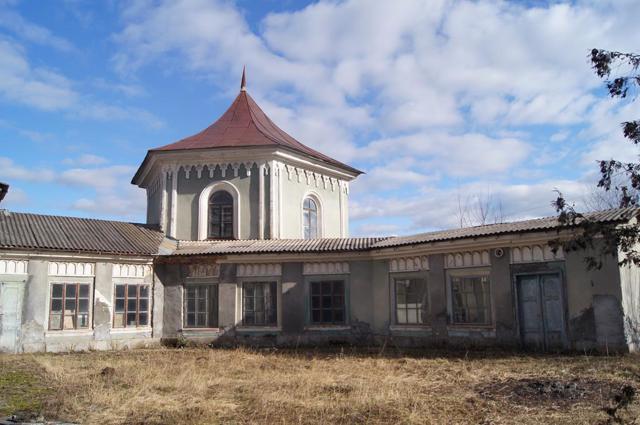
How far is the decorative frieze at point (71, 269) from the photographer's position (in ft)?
55.7

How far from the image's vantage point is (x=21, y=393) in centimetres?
976

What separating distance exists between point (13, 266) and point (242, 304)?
6.97 metres

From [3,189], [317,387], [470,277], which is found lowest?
[317,387]

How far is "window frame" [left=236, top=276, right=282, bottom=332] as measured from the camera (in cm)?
1841

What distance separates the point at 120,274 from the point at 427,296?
9.91 metres

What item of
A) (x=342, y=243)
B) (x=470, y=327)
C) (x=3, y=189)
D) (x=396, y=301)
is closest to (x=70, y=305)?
(x=3, y=189)

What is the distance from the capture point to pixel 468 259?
15602 mm

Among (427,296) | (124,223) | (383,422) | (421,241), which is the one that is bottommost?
(383,422)

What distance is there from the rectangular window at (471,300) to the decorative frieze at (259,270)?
5.89 meters

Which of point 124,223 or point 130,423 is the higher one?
point 124,223

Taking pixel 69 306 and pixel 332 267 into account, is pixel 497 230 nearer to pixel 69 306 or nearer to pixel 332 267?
pixel 332 267

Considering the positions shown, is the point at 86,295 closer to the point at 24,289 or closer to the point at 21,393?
the point at 24,289

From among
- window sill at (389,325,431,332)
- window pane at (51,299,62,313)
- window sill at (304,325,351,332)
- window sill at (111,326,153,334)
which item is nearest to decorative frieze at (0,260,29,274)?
window pane at (51,299,62,313)

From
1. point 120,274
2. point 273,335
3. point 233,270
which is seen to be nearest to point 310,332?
point 273,335
